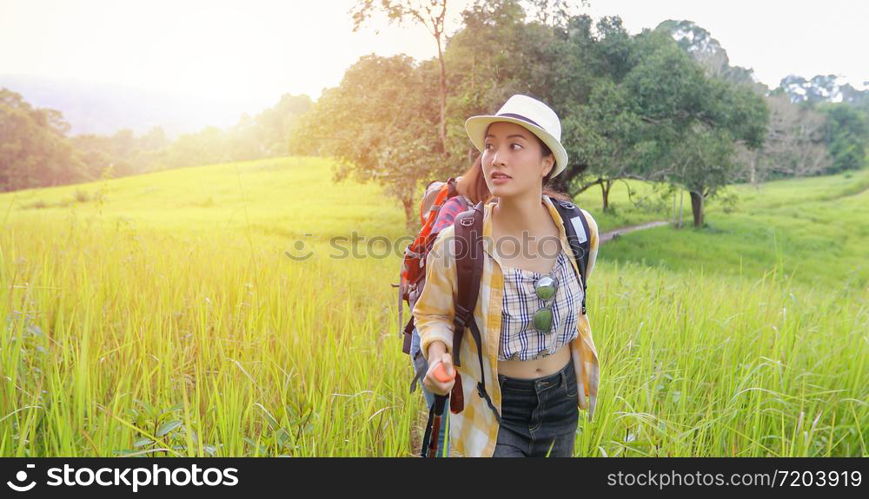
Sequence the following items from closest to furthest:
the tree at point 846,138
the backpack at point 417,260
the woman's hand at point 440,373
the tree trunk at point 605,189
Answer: the woman's hand at point 440,373 < the backpack at point 417,260 < the tree trunk at point 605,189 < the tree at point 846,138

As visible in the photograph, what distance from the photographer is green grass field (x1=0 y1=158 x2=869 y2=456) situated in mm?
2555

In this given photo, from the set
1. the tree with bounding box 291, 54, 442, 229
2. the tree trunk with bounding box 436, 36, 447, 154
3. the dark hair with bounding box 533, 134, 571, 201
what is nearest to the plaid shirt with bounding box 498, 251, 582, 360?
the dark hair with bounding box 533, 134, 571, 201

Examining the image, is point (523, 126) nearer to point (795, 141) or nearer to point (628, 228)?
point (628, 228)

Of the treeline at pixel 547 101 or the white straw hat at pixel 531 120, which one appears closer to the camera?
the white straw hat at pixel 531 120

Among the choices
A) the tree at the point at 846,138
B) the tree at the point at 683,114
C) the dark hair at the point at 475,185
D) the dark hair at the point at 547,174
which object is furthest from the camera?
the tree at the point at 846,138

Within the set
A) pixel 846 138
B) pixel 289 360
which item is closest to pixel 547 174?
pixel 289 360

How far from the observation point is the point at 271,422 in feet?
9.45

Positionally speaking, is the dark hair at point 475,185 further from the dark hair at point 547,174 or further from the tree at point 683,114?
the tree at point 683,114

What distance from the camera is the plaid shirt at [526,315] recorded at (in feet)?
6.24

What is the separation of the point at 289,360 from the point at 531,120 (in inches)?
93.4

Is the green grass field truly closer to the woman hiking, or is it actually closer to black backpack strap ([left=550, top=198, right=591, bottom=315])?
the woman hiking

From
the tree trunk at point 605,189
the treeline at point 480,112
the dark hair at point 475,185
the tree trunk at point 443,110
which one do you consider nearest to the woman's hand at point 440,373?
the dark hair at point 475,185

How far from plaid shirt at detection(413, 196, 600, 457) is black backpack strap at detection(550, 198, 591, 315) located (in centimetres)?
3

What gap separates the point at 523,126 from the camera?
189cm
